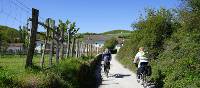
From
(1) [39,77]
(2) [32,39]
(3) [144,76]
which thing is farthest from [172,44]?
(1) [39,77]

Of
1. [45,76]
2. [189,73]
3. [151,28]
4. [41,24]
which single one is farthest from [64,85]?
[151,28]

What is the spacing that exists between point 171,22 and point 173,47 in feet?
37.5

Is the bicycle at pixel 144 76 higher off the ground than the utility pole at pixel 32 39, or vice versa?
the utility pole at pixel 32 39

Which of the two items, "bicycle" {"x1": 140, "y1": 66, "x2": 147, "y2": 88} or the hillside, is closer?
the hillside

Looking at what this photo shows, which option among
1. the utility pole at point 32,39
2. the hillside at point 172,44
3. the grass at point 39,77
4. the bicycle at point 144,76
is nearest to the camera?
the grass at point 39,77

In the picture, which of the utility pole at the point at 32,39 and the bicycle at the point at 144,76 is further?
the bicycle at the point at 144,76

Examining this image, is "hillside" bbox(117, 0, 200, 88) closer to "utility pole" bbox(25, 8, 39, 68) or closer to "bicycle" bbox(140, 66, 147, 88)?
"bicycle" bbox(140, 66, 147, 88)

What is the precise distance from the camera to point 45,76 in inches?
483

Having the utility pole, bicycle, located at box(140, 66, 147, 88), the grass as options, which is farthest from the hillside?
the utility pole

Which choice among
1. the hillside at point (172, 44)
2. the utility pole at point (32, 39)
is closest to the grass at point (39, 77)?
the utility pole at point (32, 39)

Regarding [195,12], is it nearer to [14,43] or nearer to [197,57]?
[197,57]

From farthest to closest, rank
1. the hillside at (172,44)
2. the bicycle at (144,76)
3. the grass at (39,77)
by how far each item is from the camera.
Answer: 1. the bicycle at (144,76)
2. the hillside at (172,44)
3. the grass at (39,77)

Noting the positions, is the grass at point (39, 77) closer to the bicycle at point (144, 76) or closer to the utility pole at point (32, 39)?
the utility pole at point (32, 39)

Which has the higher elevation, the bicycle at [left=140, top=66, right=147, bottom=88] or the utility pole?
the utility pole
